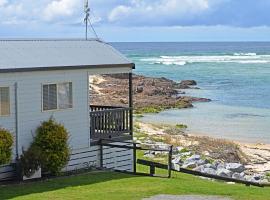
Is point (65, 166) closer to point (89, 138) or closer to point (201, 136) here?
point (89, 138)

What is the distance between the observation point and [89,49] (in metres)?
21.5

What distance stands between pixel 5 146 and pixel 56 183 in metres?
1.73

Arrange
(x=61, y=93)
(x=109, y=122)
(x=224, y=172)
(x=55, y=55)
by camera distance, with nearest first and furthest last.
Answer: (x=61, y=93), (x=55, y=55), (x=109, y=122), (x=224, y=172)

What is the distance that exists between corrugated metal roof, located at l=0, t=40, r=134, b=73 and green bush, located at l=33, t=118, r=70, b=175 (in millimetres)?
1737

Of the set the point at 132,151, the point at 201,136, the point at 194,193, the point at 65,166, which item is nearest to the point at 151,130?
the point at 201,136

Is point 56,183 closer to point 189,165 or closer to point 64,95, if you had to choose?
point 64,95

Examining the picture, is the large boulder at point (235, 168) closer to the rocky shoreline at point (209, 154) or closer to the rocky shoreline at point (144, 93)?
the rocky shoreline at point (209, 154)

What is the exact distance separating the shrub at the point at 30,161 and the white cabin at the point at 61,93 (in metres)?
0.29

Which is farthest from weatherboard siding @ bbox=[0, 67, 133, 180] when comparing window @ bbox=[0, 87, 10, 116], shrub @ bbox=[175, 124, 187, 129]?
shrub @ bbox=[175, 124, 187, 129]

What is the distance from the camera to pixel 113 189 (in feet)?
54.5

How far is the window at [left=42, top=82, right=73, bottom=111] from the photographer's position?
18922 millimetres

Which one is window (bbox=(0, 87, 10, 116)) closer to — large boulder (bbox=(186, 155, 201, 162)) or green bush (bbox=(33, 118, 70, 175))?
green bush (bbox=(33, 118, 70, 175))

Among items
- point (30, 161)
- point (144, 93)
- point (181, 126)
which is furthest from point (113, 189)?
point (144, 93)

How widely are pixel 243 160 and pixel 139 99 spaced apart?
100ft
